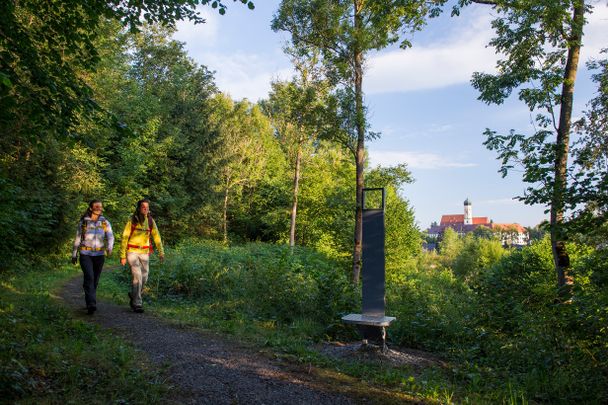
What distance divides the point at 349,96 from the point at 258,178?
2583 cm

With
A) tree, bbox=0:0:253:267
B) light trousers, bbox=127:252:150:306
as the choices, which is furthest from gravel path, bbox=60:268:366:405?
tree, bbox=0:0:253:267

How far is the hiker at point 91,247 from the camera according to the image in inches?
302

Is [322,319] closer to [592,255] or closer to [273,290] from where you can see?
[273,290]

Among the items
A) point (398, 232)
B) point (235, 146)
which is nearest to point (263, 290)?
point (398, 232)

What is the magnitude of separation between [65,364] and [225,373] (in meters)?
1.70

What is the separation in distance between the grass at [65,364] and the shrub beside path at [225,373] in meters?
0.27

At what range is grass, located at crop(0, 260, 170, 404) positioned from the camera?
3.80 metres

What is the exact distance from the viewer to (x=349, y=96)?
14477mm

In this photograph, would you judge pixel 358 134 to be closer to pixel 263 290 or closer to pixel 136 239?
pixel 263 290

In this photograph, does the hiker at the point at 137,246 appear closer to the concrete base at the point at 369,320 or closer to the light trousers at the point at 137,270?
the light trousers at the point at 137,270

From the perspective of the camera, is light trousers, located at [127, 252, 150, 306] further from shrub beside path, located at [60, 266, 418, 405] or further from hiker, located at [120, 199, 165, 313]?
shrub beside path, located at [60, 266, 418, 405]

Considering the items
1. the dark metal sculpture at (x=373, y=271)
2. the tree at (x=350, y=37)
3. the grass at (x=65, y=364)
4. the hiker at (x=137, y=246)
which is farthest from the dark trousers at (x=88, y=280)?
the tree at (x=350, y=37)

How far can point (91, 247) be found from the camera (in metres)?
7.81

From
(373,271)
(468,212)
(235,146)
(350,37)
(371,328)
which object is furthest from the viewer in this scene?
(468,212)
